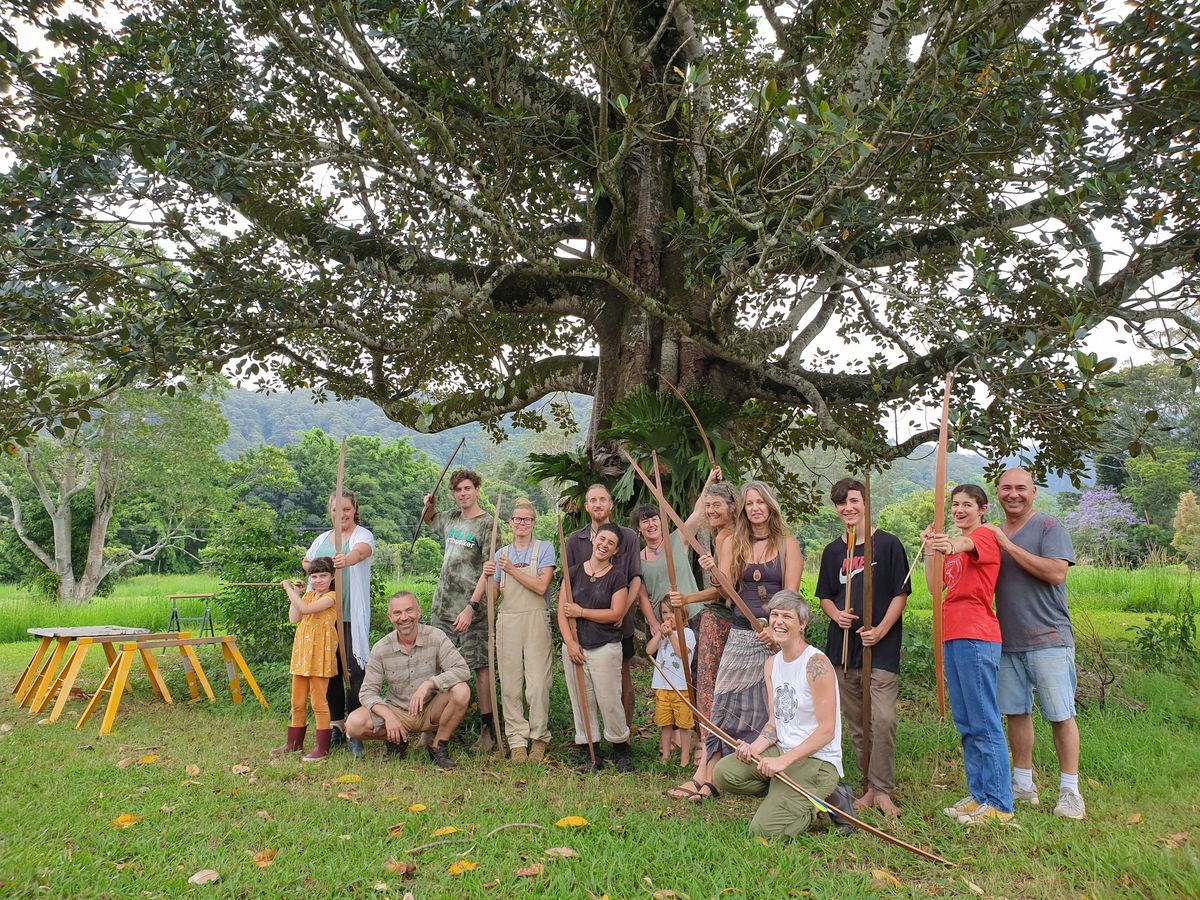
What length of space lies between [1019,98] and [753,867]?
5306 millimetres

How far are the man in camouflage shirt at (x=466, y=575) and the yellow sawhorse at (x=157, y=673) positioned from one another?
2231 millimetres

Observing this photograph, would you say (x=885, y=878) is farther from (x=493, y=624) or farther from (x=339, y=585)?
(x=339, y=585)

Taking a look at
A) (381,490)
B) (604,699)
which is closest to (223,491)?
(381,490)

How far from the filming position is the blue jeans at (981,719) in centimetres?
374

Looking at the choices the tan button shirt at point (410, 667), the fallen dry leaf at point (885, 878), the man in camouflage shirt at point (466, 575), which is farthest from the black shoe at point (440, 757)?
the fallen dry leaf at point (885, 878)

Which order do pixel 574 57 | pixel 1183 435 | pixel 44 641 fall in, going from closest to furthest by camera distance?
pixel 44 641 → pixel 574 57 → pixel 1183 435

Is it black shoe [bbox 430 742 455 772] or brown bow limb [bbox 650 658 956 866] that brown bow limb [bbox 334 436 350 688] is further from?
brown bow limb [bbox 650 658 956 866]

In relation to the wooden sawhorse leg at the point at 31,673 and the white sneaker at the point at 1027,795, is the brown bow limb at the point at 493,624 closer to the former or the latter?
the white sneaker at the point at 1027,795

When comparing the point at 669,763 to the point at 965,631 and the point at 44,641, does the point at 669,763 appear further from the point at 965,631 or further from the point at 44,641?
the point at 44,641

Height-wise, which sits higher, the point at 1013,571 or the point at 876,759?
the point at 1013,571

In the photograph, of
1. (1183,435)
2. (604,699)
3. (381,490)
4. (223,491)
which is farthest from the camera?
(381,490)

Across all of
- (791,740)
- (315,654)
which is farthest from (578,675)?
(315,654)

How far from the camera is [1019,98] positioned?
223 inches

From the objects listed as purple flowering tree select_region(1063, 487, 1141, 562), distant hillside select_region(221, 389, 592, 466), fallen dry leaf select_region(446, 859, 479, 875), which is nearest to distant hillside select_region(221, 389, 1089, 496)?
distant hillside select_region(221, 389, 592, 466)
